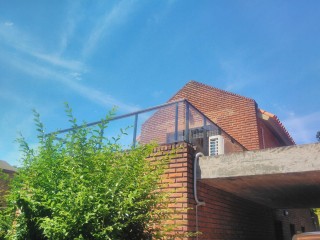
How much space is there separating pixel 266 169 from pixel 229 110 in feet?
25.1

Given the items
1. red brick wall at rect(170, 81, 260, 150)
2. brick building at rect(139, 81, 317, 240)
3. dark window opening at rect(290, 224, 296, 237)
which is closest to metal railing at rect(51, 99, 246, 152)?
brick building at rect(139, 81, 317, 240)

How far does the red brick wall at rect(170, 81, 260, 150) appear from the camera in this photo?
11043 mm

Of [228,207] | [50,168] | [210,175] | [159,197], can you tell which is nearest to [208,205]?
[210,175]

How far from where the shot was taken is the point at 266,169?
15.3 ft

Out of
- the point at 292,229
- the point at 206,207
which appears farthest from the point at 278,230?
the point at 206,207

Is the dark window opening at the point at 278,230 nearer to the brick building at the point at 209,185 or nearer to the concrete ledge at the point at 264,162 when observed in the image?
the brick building at the point at 209,185

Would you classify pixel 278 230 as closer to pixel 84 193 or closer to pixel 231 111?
pixel 231 111

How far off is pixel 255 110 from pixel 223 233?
6.72 metres

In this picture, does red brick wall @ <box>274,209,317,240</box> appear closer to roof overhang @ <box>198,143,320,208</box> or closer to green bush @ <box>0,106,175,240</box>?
roof overhang @ <box>198,143,320,208</box>

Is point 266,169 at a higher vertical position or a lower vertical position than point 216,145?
lower

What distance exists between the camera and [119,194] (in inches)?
134

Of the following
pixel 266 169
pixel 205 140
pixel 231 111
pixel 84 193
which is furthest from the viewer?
pixel 231 111

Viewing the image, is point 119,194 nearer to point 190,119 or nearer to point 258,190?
point 190,119

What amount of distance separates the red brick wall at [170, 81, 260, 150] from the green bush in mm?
7577
